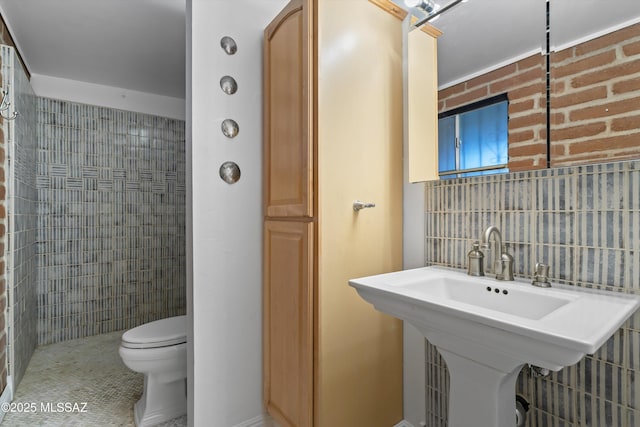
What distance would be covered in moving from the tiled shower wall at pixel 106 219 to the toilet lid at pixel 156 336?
4.52 ft

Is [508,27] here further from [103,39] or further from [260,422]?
[103,39]

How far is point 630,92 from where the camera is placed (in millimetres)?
920

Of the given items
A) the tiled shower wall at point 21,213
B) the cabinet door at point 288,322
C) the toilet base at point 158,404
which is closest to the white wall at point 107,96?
the tiled shower wall at point 21,213

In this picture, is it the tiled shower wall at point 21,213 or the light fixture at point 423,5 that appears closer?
the light fixture at point 423,5

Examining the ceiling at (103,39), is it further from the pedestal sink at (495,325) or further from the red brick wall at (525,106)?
the pedestal sink at (495,325)

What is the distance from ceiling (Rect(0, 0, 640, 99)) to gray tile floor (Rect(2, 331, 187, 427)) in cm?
232

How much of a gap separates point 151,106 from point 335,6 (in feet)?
8.27

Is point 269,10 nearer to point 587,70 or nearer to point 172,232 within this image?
point 587,70

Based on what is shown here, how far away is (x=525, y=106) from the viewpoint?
113cm

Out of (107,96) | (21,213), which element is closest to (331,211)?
(21,213)

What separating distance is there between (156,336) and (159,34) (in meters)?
1.94

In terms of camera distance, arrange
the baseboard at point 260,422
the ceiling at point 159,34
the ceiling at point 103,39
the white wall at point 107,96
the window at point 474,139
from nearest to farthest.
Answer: the ceiling at point 159,34 → the window at point 474,139 → the baseboard at point 260,422 → the ceiling at point 103,39 → the white wall at point 107,96

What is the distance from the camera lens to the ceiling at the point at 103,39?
188 centimetres

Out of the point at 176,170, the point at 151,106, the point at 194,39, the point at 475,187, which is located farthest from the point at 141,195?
the point at 475,187
